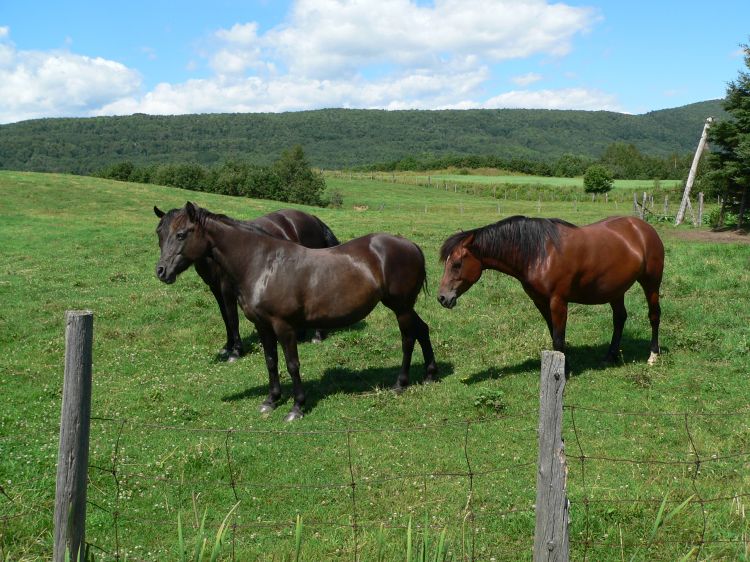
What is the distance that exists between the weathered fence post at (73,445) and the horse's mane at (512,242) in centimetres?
576

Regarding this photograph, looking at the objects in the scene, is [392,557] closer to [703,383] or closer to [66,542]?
[66,542]

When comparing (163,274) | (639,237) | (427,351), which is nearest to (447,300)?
(427,351)

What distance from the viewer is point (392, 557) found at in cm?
456

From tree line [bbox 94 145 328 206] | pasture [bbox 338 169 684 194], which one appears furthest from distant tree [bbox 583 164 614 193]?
tree line [bbox 94 145 328 206]

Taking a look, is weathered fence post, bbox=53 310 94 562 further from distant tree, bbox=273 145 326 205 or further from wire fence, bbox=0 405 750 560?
distant tree, bbox=273 145 326 205

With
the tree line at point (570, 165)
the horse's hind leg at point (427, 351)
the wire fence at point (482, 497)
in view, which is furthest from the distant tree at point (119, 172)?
the wire fence at point (482, 497)

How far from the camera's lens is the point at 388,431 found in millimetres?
6898

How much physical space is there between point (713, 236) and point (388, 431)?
23.5m

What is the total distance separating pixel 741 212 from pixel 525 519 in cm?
2622

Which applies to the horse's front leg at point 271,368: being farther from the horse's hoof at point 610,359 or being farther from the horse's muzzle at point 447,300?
the horse's hoof at point 610,359

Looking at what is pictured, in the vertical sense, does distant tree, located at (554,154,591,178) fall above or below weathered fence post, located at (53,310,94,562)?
above

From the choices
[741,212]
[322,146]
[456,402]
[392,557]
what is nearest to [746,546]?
[392,557]

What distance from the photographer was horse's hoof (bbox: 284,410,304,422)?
311 inches

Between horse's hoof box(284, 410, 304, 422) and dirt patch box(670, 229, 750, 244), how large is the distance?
21294mm
